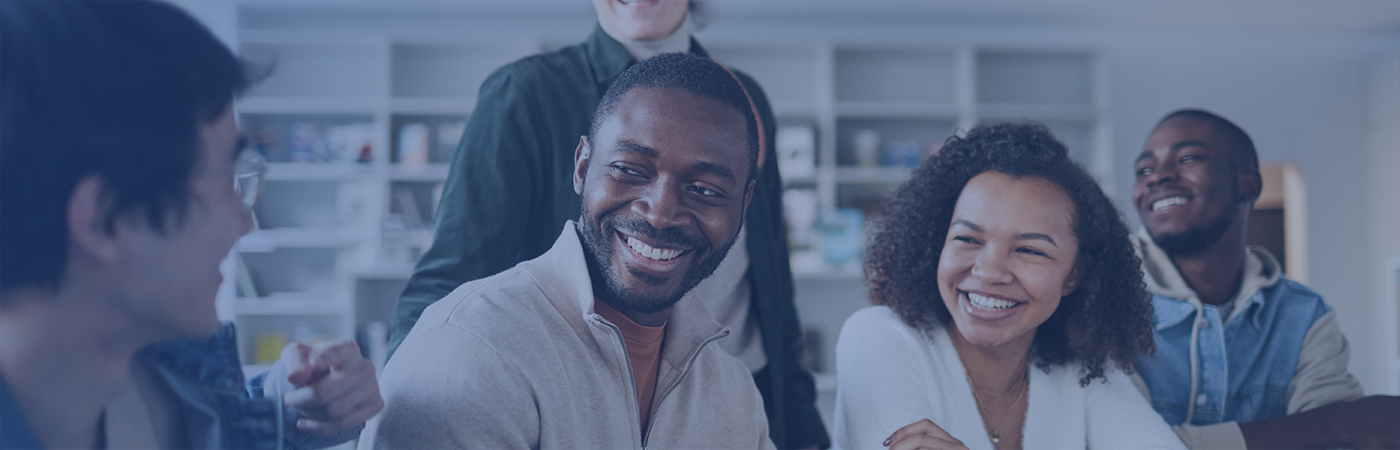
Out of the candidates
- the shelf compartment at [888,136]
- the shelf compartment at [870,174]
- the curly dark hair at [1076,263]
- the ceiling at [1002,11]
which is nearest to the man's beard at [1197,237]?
the curly dark hair at [1076,263]

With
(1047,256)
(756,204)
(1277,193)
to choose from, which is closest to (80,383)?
(756,204)

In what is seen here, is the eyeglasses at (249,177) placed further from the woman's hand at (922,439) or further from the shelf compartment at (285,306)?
the shelf compartment at (285,306)

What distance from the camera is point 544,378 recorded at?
96cm

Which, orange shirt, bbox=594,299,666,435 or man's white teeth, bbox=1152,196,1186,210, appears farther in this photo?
man's white teeth, bbox=1152,196,1186,210

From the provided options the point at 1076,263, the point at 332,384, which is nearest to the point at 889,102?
the point at 1076,263

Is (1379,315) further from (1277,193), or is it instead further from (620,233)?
(620,233)

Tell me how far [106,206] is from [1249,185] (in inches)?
82.3

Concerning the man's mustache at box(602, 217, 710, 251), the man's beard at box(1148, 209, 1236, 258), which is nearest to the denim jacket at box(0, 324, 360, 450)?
the man's mustache at box(602, 217, 710, 251)

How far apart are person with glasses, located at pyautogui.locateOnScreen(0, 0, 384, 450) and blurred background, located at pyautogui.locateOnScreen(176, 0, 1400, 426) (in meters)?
3.48

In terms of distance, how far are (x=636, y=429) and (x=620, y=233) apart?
26 cm

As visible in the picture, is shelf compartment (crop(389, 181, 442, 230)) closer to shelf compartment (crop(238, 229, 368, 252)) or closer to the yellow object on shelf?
shelf compartment (crop(238, 229, 368, 252))

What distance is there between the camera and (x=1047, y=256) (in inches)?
56.0

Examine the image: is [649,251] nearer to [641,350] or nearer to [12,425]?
[641,350]

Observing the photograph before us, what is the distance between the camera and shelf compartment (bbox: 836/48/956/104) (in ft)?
15.1
